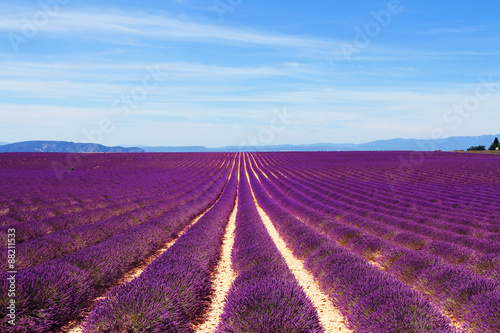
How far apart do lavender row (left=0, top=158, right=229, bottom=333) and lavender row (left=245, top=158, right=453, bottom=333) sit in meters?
3.31

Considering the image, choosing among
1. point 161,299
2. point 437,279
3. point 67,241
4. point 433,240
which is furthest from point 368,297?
point 67,241

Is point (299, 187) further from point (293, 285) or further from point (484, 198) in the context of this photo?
point (293, 285)

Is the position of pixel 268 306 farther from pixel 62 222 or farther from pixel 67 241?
pixel 62 222

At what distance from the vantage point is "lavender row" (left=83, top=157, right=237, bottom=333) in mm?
3164

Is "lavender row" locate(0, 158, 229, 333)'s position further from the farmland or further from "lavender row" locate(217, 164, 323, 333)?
"lavender row" locate(217, 164, 323, 333)

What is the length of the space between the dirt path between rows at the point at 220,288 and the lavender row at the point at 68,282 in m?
1.55

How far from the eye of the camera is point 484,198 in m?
13.1

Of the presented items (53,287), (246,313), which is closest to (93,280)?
(53,287)

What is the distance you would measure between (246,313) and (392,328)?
54.5 inches

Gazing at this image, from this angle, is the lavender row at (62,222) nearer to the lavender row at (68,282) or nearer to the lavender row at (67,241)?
the lavender row at (67,241)

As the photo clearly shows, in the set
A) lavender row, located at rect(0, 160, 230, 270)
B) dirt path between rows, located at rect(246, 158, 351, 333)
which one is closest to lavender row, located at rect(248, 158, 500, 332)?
dirt path between rows, located at rect(246, 158, 351, 333)

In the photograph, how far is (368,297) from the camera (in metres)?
3.64

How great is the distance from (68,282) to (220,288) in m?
2.27

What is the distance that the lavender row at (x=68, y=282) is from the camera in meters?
3.32
